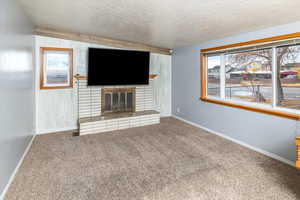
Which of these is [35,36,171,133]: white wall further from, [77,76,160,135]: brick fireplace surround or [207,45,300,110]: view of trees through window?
[207,45,300,110]: view of trees through window

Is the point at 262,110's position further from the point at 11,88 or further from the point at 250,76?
the point at 11,88

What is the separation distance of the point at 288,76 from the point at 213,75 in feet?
5.07

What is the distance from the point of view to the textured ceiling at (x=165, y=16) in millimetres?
2238

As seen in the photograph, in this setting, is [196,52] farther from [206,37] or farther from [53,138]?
[53,138]

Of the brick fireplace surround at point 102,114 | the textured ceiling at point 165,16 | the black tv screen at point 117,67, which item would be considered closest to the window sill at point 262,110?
the textured ceiling at point 165,16

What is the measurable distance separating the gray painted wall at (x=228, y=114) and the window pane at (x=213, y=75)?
0.89ft

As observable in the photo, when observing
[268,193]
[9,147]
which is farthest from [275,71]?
[9,147]

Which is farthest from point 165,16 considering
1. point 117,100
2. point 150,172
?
point 117,100

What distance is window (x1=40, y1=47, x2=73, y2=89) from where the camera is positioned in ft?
13.1

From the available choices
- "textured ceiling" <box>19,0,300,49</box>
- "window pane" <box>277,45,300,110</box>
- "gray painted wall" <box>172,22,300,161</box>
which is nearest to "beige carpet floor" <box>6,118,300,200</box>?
"gray painted wall" <box>172,22,300,161</box>

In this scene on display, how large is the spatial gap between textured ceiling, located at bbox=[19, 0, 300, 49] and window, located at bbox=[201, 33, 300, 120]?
33 cm

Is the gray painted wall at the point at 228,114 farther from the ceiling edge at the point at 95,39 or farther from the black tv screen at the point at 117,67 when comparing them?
the black tv screen at the point at 117,67

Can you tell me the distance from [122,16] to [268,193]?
3139mm

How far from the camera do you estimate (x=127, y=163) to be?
8.63 ft
